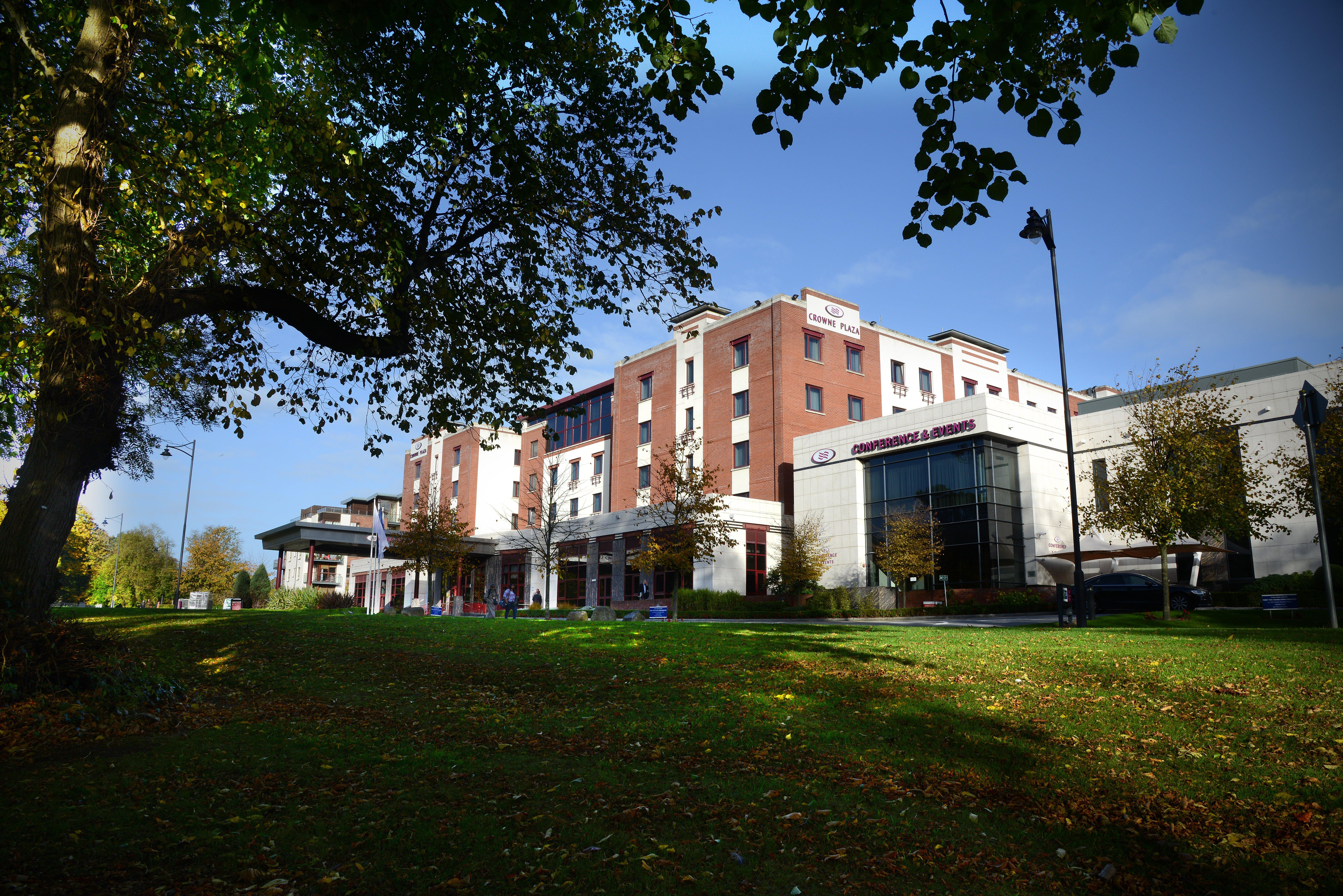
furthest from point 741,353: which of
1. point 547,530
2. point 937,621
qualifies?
point 937,621

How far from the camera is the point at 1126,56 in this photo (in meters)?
5.41

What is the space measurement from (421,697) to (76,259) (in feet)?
19.5

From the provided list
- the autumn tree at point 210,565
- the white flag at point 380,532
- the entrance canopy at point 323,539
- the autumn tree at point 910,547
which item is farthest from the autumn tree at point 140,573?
the autumn tree at point 910,547

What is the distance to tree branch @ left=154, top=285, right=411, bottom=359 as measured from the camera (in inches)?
366

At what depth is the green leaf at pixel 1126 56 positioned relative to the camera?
211 inches

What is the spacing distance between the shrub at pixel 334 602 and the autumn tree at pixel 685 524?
18462 millimetres

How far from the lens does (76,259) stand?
811 centimetres

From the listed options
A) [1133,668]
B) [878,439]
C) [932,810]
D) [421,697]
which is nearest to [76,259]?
[421,697]

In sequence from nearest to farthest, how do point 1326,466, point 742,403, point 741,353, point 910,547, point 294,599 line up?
point 1326,466 < point 910,547 < point 294,599 < point 742,403 < point 741,353

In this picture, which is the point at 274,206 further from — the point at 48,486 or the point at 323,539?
the point at 323,539

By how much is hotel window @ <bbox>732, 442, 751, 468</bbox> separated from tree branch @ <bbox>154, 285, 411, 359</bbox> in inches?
1624

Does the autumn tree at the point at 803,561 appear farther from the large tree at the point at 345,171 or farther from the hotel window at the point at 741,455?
the large tree at the point at 345,171

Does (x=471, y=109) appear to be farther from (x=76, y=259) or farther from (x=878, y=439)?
(x=878, y=439)

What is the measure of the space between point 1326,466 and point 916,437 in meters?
18.4
